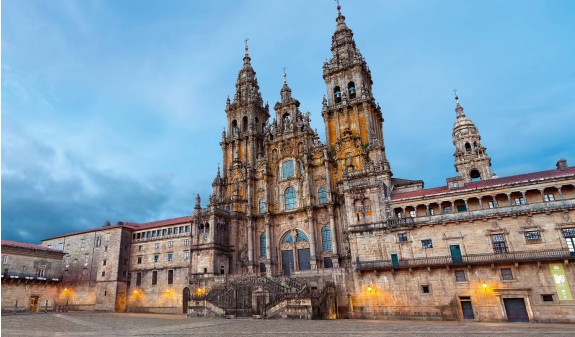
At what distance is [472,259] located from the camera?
36.1m

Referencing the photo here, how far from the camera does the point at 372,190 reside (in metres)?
43.7

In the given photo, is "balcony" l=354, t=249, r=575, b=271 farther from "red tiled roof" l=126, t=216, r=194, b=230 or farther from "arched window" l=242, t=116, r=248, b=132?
"arched window" l=242, t=116, r=248, b=132

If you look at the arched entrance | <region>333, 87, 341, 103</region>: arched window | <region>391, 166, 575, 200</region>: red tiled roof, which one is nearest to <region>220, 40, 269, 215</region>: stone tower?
the arched entrance

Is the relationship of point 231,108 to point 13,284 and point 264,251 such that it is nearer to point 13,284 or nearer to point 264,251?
point 264,251

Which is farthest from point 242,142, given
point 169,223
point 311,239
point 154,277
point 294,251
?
point 154,277

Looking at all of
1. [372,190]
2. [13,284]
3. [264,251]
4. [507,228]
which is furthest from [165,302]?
[507,228]

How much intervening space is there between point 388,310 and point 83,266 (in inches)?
1929

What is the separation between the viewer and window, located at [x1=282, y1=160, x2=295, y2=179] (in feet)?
191

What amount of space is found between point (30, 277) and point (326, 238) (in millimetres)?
45154

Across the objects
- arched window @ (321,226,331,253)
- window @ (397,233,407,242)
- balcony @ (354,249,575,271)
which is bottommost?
balcony @ (354,249,575,271)

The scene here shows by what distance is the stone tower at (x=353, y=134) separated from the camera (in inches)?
1731

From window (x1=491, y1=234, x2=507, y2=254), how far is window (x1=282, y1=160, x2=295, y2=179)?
96.7 ft

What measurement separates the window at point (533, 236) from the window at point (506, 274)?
11.1ft

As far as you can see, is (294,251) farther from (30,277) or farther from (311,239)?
(30,277)
